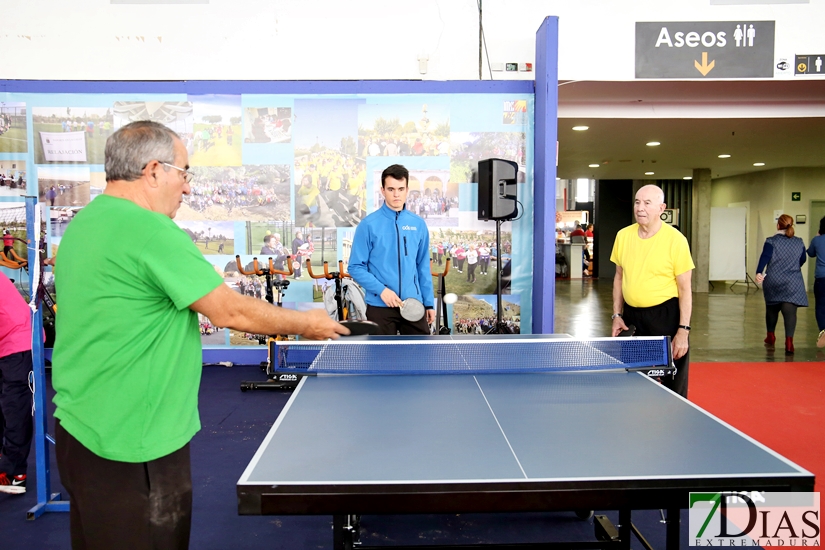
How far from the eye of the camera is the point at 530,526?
306 centimetres

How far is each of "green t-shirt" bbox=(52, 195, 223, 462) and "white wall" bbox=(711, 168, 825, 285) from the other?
16045 mm

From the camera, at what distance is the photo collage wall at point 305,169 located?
641 cm

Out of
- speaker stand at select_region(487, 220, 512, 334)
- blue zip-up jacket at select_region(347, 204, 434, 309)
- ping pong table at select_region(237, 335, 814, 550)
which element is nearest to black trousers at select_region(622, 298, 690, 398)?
ping pong table at select_region(237, 335, 814, 550)

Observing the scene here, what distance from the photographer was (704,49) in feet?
21.5

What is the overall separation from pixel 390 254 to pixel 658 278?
67.8 inches

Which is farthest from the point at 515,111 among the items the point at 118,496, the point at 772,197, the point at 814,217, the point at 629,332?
the point at 814,217

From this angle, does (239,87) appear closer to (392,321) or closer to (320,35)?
(320,35)

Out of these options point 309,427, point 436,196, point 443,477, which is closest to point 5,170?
point 436,196

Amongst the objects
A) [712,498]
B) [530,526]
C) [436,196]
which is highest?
[436,196]

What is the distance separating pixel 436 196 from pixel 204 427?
3.22 metres

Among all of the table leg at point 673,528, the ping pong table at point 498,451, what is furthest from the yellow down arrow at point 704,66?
the table leg at point 673,528

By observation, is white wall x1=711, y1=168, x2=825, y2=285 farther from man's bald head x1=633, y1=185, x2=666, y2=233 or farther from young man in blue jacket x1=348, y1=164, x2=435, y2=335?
young man in blue jacket x1=348, y1=164, x2=435, y2=335

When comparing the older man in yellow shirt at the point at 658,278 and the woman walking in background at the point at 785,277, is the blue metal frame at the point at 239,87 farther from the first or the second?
the woman walking in background at the point at 785,277

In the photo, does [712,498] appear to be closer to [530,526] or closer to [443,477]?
[443,477]
